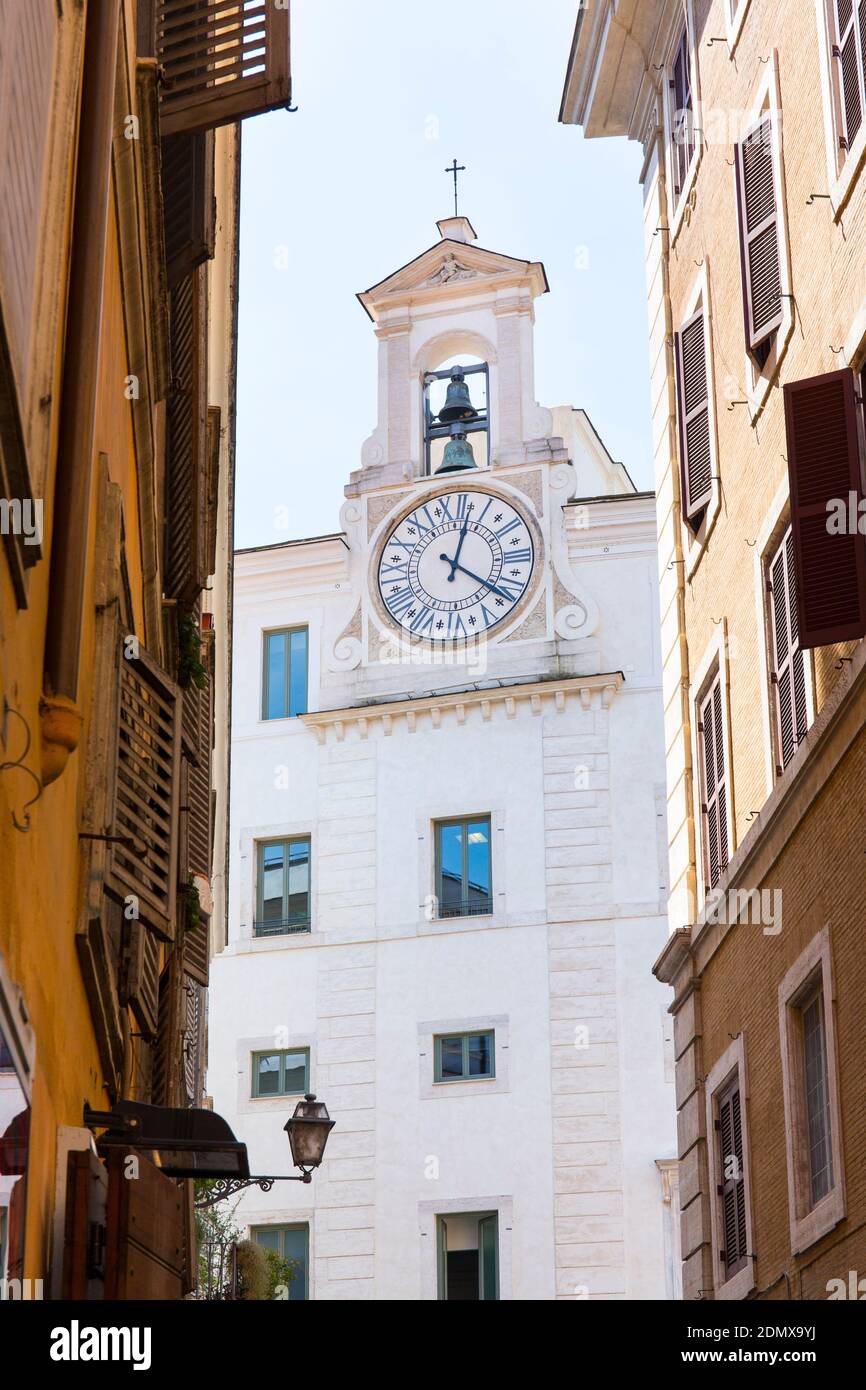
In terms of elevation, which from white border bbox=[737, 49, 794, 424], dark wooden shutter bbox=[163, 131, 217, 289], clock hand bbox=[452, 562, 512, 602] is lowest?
dark wooden shutter bbox=[163, 131, 217, 289]

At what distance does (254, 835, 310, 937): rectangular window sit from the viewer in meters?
32.9

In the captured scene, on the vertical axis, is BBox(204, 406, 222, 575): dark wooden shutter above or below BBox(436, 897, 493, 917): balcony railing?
below

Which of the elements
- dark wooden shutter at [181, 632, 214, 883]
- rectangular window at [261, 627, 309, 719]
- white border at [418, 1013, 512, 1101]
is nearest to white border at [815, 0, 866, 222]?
dark wooden shutter at [181, 632, 214, 883]

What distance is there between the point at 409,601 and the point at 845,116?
2138 cm

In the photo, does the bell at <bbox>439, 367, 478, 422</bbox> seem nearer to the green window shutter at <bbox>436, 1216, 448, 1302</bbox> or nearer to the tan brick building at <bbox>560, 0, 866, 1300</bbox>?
the green window shutter at <bbox>436, 1216, 448, 1302</bbox>

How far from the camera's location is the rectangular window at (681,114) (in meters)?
18.3

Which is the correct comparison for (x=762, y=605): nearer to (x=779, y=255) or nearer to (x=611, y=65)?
(x=779, y=255)

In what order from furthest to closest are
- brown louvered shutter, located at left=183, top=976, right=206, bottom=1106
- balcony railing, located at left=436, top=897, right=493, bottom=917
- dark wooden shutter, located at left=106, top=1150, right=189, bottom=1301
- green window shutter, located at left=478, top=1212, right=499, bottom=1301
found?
balcony railing, located at left=436, top=897, right=493, bottom=917
green window shutter, located at left=478, top=1212, right=499, bottom=1301
brown louvered shutter, located at left=183, top=976, right=206, bottom=1106
dark wooden shutter, located at left=106, top=1150, right=189, bottom=1301

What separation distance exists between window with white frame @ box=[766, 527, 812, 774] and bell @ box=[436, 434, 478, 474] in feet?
65.8

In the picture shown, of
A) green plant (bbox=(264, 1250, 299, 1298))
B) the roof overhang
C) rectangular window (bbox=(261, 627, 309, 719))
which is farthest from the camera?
rectangular window (bbox=(261, 627, 309, 719))

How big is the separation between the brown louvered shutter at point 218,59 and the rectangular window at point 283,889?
880 inches
